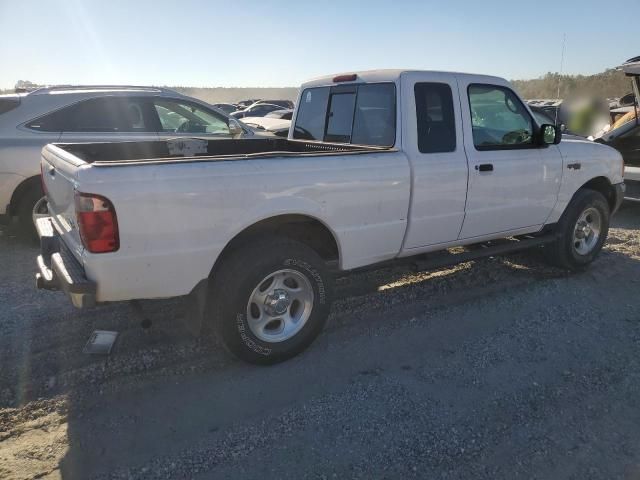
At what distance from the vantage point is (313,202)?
342cm

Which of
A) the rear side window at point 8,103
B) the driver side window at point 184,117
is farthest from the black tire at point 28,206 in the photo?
the driver side window at point 184,117

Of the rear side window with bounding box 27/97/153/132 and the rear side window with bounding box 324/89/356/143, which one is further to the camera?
the rear side window with bounding box 27/97/153/132

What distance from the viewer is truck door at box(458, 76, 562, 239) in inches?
172

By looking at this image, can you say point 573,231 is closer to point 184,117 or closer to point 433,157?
point 433,157

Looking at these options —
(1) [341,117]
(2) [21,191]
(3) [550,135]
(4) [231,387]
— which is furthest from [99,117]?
(3) [550,135]

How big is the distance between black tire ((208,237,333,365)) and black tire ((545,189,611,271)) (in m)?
2.89

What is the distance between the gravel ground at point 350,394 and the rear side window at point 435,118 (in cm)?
146

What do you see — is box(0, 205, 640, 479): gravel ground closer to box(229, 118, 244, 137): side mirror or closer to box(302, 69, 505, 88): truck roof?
box(302, 69, 505, 88): truck roof

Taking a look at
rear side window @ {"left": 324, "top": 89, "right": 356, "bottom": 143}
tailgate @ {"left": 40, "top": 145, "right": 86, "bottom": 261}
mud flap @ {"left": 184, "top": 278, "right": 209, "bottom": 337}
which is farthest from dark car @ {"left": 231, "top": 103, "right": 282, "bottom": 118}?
mud flap @ {"left": 184, "top": 278, "right": 209, "bottom": 337}

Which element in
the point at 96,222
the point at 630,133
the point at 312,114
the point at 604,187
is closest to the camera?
the point at 96,222

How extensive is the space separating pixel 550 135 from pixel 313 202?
2694 millimetres

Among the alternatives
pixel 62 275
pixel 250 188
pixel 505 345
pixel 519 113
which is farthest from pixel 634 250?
pixel 62 275

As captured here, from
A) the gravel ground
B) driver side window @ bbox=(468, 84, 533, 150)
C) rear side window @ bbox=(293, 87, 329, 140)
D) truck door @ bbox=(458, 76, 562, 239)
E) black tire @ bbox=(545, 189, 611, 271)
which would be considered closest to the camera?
the gravel ground

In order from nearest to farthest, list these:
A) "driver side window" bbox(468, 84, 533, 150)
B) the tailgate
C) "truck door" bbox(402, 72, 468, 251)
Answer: the tailgate
"truck door" bbox(402, 72, 468, 251)
"driver side window" bbox(468, 84, 533, 150)
